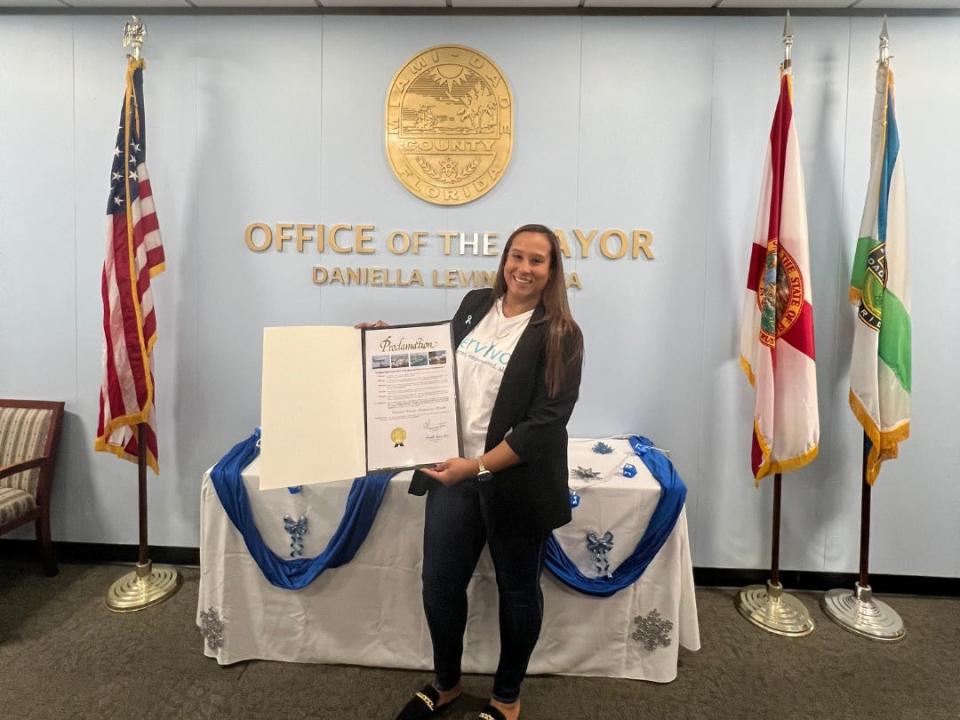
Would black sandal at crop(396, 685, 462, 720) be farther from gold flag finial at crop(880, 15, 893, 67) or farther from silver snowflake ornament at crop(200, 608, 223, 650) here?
gold flag finial at crop(880, 15, 893, 67)

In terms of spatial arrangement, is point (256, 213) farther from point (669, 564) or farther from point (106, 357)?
point (669, 564)

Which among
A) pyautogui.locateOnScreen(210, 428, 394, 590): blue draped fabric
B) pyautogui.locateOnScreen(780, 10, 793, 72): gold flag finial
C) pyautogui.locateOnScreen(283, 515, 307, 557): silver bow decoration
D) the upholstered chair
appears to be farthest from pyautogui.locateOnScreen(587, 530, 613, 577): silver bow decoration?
the upholstered chair

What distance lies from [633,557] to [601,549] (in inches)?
4.6

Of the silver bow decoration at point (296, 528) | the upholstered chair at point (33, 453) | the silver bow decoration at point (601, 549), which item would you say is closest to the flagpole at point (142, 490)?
the upholstered chair at point (33, 453)

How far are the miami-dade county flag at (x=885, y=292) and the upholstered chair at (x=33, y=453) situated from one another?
3702 millimetres

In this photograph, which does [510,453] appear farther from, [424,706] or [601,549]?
[424,706]

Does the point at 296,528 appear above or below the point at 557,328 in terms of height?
below

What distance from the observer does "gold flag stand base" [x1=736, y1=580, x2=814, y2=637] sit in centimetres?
229

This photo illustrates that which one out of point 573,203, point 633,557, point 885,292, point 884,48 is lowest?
point 633,557

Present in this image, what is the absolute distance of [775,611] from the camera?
7.75ft

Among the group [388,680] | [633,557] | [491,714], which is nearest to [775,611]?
[633,557]

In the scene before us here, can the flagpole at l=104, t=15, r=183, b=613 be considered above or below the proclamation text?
below

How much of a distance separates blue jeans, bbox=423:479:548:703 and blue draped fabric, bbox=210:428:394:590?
356 mm

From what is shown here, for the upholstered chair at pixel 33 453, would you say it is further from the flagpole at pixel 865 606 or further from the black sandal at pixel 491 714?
the flagpole at pixel 865 606
